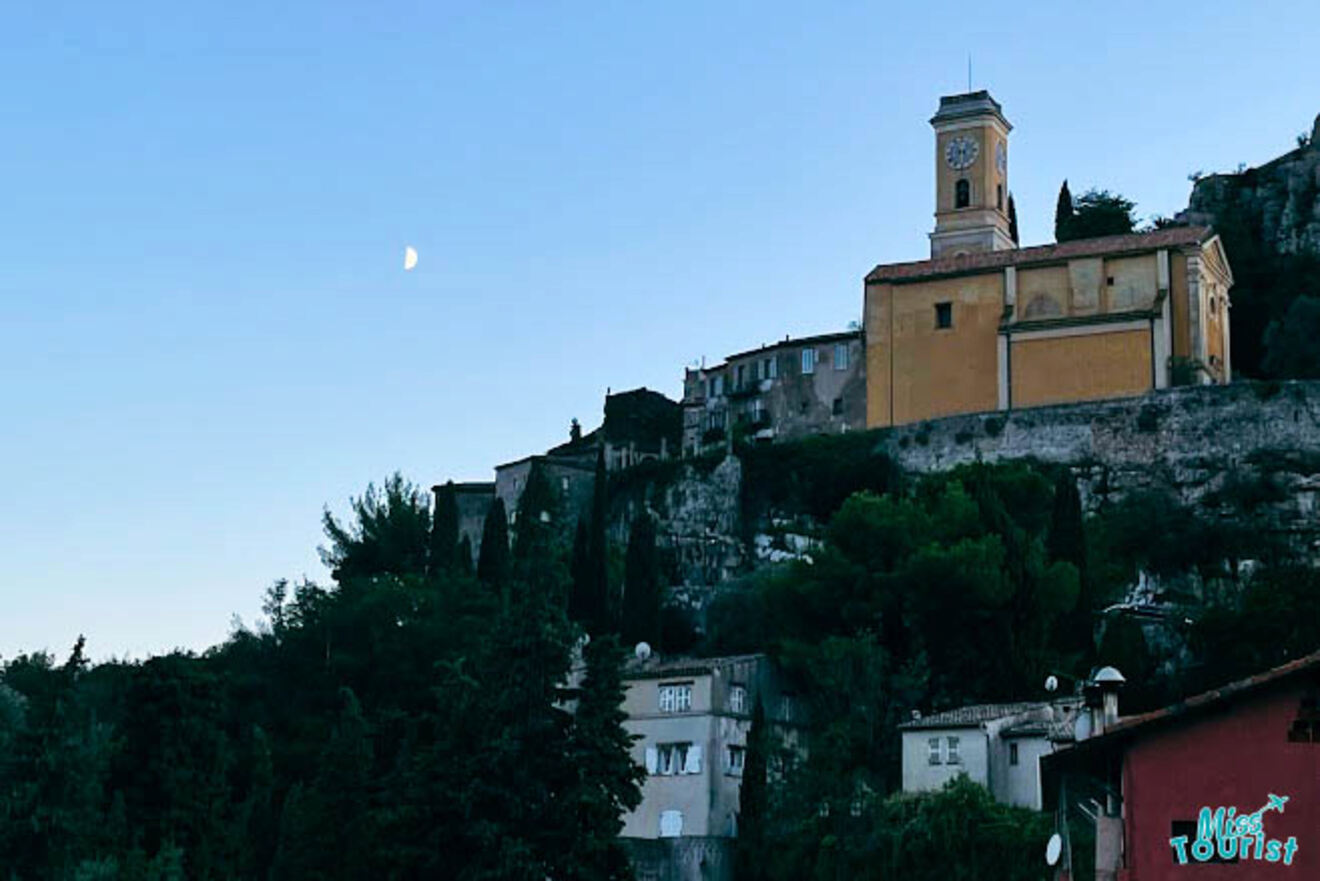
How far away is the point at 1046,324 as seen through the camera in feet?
263

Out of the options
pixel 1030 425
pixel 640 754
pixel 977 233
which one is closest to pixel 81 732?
pixel 640 754

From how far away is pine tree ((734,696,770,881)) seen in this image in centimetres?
5653

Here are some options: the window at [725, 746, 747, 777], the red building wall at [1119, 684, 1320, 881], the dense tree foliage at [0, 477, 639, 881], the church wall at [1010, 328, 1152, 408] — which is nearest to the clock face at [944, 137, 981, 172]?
the church wall at [1010, 328, 1152, 408]

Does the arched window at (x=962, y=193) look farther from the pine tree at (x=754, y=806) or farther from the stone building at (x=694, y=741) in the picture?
the pine tree at (x=754, y=806)

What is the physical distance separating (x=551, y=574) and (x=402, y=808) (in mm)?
6075

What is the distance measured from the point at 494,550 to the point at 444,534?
7.00 m

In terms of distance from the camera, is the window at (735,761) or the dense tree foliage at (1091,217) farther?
the dense tree foliage at (1091,217)

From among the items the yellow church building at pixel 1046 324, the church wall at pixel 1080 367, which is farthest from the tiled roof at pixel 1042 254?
the church wall at pixel 1080 367

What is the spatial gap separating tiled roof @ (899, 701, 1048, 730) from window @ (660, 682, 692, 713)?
712 cm

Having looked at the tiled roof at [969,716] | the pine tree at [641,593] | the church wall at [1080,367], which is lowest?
the tiled roof at [969,716]

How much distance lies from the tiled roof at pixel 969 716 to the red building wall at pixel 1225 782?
31.4 meters

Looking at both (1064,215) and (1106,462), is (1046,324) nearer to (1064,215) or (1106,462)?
(1106,462)

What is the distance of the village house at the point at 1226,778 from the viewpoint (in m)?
21.3

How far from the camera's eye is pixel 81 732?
A: 48156 millimetres
